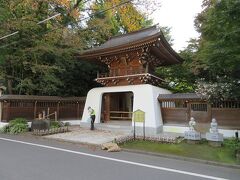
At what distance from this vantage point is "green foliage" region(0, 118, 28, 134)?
18125 mm

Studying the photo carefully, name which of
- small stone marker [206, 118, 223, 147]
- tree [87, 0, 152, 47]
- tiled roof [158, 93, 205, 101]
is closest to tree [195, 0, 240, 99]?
tiled roof [158, 93, 205, 101]

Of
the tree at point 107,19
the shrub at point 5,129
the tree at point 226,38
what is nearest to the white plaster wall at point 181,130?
the tree at point 226,38

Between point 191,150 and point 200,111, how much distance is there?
5429mm

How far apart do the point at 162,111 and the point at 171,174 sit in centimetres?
1065

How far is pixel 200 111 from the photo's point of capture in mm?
16594

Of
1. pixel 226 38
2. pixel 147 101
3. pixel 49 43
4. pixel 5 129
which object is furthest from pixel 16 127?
pixel 226 38

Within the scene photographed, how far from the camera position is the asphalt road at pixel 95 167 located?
24.6ft

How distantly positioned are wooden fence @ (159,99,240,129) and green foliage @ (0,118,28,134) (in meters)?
9.97

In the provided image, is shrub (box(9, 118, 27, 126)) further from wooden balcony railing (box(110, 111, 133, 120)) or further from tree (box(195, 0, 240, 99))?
tree (box(195, 0, 240, 99))

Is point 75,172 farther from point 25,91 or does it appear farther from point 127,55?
point 25,91

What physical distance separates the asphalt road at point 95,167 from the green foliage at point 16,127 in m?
7.10

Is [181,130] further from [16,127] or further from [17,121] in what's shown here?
[17,121]

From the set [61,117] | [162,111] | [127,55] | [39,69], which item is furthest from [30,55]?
[162,111]

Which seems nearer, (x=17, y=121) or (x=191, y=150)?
(x=191, y=150)
